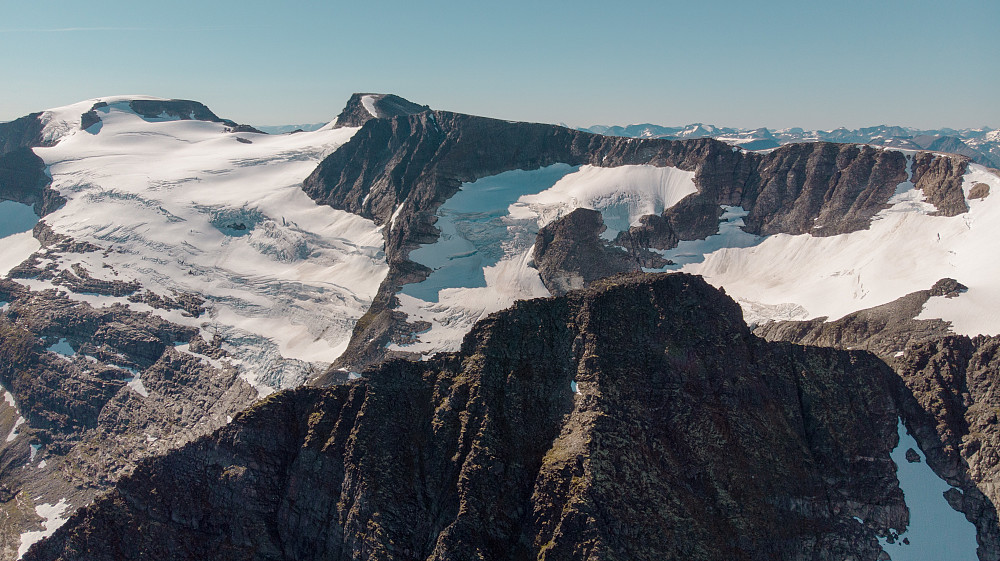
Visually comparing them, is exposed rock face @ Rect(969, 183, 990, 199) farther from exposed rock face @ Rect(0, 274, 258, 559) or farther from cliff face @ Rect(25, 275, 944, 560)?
exposed rock face @ Rect(0, 274, 258, 559)

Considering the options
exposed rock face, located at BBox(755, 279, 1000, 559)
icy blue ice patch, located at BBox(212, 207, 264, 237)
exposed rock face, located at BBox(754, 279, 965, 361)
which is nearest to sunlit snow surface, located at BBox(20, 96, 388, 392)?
icy blue ice patch, located at BBox(212, 207, 264, 237)

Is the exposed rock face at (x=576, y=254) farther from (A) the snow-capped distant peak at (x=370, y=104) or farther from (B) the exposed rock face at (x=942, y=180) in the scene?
(A) the snow-capped distant peak at (x=370, y=104)

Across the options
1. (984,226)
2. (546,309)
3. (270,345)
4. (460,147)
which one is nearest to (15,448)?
(270,345)

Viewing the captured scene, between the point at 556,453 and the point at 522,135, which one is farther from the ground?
the point at 522,135

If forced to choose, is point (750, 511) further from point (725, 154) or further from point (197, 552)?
point (725, 154)

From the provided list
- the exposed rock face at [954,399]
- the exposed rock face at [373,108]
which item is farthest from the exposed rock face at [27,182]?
the exposed rock face at [954,399]
